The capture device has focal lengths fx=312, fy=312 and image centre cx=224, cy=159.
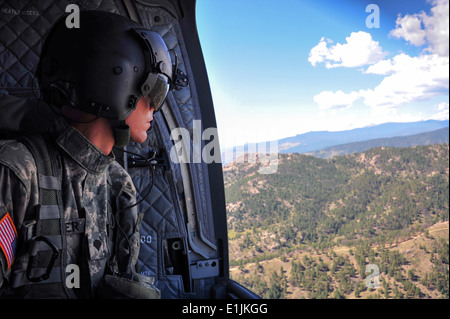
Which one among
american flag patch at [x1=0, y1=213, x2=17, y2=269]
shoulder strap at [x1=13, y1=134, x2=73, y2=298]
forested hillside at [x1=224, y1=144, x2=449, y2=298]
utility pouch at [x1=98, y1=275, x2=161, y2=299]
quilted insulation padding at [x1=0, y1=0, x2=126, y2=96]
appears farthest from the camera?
forested hillside at [x1=224, y1=144, x2=449, y2=298]

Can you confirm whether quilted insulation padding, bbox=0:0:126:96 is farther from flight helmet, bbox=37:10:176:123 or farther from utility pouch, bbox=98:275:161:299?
utility pouch, bbox=98:275:161:299

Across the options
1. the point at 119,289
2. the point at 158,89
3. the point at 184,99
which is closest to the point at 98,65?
the point at 158,89

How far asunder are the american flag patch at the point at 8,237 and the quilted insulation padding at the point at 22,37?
38.6 inches

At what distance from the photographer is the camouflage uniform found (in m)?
0.87

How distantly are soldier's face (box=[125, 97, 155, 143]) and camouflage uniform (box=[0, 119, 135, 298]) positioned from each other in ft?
0.41

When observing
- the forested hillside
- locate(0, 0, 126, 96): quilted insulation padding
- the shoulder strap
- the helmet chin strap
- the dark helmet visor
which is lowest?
the forested hillside

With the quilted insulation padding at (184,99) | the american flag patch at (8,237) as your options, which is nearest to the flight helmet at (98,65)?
the american flag patch at (8,237)

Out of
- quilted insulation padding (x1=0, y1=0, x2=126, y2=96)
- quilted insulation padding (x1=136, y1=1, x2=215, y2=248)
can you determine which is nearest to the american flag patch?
quilted insulation padding (x1=0, y1=0, x2=126, y2=96)

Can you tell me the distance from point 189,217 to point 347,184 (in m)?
6.74

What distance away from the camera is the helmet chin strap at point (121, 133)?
1085 mm

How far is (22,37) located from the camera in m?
1.63

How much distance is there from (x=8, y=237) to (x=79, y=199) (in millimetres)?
269

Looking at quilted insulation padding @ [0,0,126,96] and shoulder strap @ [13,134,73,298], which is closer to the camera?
shoulder strap @ [13,134,73,298]

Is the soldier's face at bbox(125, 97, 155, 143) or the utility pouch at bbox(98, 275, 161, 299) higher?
the soldier's face at bbox(125, 97, 155, 143)
